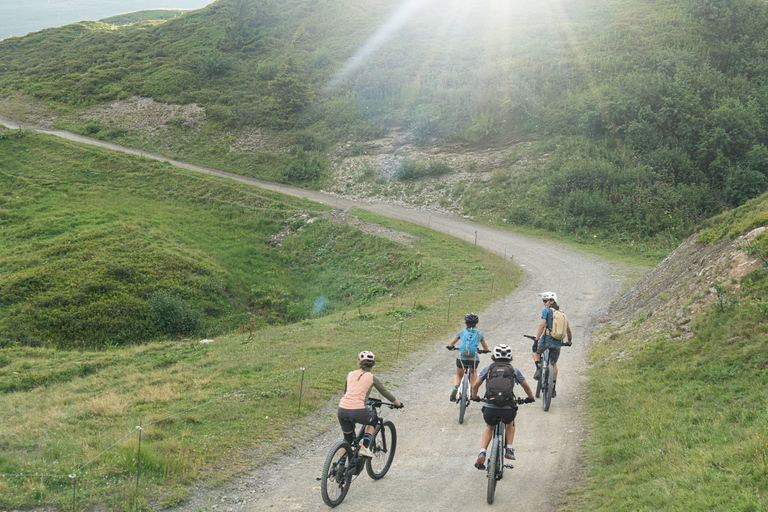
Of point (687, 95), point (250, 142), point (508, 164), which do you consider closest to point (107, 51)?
point (250, 142)

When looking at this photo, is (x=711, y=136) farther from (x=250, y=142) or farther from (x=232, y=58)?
(x=232, y=58)

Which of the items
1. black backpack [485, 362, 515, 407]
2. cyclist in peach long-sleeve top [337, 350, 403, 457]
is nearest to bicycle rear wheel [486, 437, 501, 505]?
black backpack [485, 362, 515, 407]

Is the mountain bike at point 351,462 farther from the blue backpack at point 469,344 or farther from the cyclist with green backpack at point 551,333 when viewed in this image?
the cyclist with green backpack at point 551,333

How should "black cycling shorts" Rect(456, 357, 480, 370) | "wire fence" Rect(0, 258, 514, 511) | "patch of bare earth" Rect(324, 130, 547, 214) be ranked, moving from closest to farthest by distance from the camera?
"wire fence" Rect(0, 258, 514, 511)
"black cycling shorts" Rect(456, 357, 480, 370)
"patch of bare earth" Rect(324, 130, 547, 214)

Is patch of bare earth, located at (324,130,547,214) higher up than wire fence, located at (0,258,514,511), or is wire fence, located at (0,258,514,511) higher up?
patch of bare earth, located at (324,130,547,214)

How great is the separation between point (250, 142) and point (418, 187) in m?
22.4

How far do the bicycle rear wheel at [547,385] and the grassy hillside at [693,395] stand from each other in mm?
1000

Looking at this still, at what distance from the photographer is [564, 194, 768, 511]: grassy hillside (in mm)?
7016

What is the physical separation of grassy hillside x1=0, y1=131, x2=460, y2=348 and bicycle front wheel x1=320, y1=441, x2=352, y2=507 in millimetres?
20038

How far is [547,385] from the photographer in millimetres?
11891

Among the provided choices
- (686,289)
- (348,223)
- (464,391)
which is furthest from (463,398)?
(348,223)

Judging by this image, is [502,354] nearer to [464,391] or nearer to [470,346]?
[470,346]

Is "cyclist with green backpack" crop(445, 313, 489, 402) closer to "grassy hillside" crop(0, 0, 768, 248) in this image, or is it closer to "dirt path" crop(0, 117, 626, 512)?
"dirt path" crop(0, 117, 626, 512)

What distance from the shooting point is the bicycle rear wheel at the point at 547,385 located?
1180 cm
